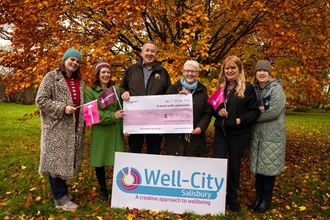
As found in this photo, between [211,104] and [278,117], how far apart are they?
0.96 meters

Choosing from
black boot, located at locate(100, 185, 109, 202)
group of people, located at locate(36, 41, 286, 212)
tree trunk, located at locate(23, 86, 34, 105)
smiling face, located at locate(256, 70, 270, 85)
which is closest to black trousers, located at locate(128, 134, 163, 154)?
group of people, located at locate(36, 41, 286, 212)

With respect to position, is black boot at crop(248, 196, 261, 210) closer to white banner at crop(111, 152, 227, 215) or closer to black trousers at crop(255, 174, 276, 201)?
black trousers at crop(255, 174, 276, 201)

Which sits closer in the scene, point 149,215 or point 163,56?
point 149,215

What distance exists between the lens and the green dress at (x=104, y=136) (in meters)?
4.17

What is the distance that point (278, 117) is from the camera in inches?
160

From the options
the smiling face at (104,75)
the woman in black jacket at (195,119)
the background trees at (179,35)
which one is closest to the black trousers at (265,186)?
the woman in black jacket at (195,119)

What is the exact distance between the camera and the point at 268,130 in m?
4.05

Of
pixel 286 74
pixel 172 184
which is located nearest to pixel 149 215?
pixel 172 184

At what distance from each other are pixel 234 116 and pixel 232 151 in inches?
20.0

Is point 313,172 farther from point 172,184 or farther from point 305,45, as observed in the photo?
point 172,184

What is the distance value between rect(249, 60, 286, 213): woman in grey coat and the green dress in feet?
6.53

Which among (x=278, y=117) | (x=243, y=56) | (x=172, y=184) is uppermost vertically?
(x=243, y=56)

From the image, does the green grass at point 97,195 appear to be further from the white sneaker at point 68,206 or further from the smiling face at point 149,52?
the smiling face at point 149,52

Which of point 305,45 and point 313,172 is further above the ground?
point 305,45
